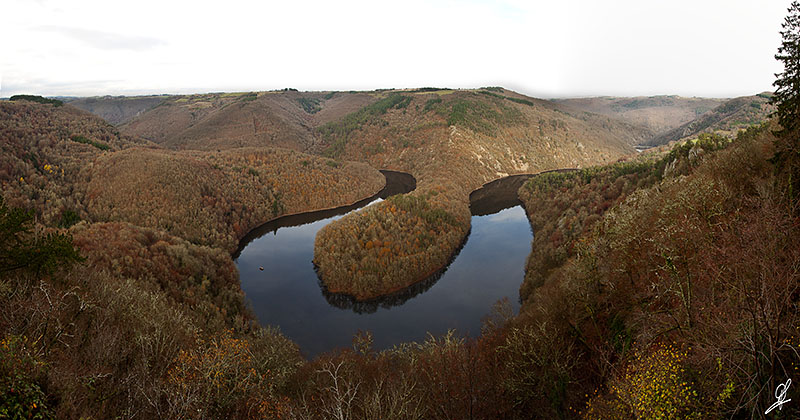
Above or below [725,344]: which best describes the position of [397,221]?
below

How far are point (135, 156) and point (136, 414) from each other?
9136 cm

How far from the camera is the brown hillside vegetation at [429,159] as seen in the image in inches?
2156

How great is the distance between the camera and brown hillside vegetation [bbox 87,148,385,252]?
67562 millimetres

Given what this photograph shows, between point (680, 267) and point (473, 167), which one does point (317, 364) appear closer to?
point (680, 267)

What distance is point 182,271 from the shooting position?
1650 inches

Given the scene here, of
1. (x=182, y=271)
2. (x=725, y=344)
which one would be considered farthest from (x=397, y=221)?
(x=725, y=344)

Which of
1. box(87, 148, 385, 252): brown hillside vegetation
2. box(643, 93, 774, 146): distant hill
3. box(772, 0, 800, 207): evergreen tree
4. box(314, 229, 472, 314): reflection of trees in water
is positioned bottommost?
box(314, 229, 472, 314): reflection of trees in water

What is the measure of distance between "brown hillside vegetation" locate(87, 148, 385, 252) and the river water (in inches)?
374

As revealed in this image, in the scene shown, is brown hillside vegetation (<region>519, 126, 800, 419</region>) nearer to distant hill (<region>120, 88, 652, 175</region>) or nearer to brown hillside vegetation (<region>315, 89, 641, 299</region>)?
brown hillside vegetation (<region>315, 89, 641, 299</region>)

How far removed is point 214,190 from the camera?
267 ft

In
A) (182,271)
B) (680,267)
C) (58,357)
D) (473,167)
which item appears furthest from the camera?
(473,167)

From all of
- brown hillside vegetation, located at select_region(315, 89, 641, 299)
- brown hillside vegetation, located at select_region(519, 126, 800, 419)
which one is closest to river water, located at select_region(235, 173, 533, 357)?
brown hillside vegetation, located at select_region(315, 89, 641, 299)

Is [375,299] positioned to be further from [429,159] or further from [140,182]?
[429,159]

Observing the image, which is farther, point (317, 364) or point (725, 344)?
point (317, 364)
